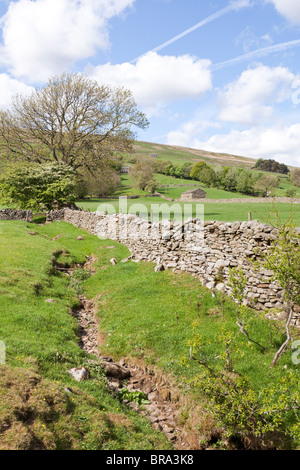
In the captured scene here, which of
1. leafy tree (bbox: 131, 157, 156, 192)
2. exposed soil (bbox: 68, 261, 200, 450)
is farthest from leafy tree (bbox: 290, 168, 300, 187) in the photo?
exposed soil (bbox: 68, 261, 200, 450)

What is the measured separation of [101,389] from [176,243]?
8.76 meters

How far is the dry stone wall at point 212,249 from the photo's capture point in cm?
1045

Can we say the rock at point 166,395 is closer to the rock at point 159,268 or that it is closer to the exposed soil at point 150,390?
the exposed soil at point 150,390

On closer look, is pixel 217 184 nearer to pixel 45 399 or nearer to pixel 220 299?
pixel 220 299

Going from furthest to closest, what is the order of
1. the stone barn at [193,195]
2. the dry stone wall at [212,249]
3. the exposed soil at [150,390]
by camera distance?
the stone barn at [193,195], the dry stone wall at [212,249], the exposed soil at [150,390]

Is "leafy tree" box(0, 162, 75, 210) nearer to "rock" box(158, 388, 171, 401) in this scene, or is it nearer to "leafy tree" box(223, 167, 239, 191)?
"rock" box(158, 388, 171, 401)

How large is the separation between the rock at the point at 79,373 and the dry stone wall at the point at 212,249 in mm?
5495

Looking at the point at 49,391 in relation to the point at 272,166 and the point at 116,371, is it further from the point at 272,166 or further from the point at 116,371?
the point at 272,166

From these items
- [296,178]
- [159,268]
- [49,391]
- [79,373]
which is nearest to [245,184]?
[296,178]

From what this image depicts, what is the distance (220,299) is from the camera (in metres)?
11.1

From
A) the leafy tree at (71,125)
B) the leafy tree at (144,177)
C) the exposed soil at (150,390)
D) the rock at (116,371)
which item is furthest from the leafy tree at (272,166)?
the rock at (116,371)

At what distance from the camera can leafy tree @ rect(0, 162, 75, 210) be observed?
33.8 m

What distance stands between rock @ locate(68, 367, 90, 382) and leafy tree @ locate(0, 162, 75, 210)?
28.6 m
